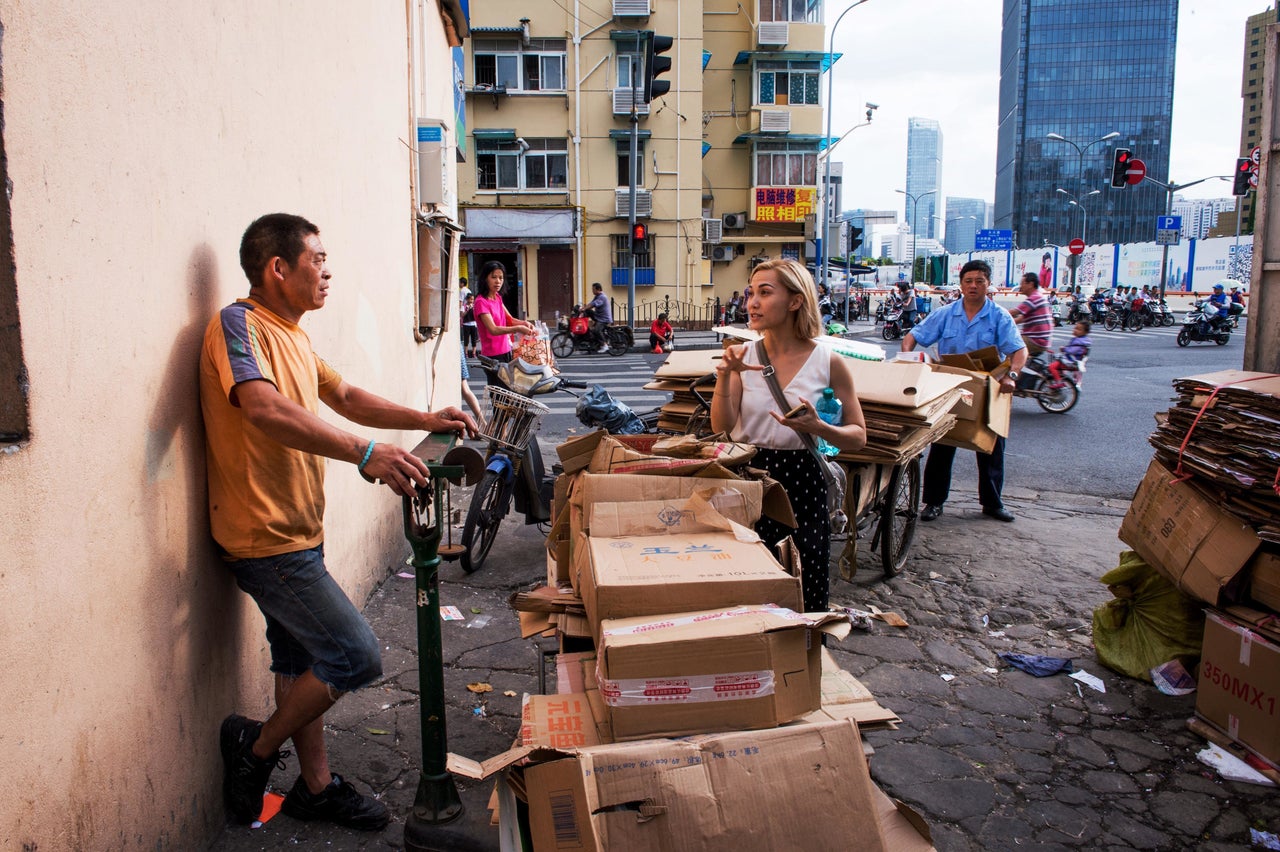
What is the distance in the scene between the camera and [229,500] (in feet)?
8.54

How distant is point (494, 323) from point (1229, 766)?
690cm

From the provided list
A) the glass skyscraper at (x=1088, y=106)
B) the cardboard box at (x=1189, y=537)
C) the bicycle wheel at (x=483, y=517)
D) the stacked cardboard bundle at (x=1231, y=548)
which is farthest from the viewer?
the glass skyscraper at (x=1088, y=106)

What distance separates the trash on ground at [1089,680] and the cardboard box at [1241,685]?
0.44m

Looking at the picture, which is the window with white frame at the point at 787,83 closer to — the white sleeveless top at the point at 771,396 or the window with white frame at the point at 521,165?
the window with white frame at the point at 521,165

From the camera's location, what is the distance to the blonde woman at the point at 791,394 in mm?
3664

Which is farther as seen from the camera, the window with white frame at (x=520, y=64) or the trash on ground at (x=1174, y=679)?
the window with white frame at (x=520, y=64)

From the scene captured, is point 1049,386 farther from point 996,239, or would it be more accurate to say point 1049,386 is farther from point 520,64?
point 996,239

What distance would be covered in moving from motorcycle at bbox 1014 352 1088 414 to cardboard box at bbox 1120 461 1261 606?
27.3 feet

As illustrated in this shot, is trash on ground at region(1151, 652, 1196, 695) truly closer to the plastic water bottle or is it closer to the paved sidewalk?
the paved sidewalk

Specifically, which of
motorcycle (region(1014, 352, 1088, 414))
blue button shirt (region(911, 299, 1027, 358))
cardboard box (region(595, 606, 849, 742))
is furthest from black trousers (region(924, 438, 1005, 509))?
motorcycle (region(1014, 352, 1088, 414))

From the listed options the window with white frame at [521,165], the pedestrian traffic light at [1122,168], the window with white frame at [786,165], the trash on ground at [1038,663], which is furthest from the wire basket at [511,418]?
the window with white frame at [786,165]

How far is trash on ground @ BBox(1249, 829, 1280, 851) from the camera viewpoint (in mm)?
2941

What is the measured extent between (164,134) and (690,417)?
3.33 meters

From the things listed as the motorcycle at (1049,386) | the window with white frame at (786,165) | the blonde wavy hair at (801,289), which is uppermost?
the window with white frame at (786,165)
